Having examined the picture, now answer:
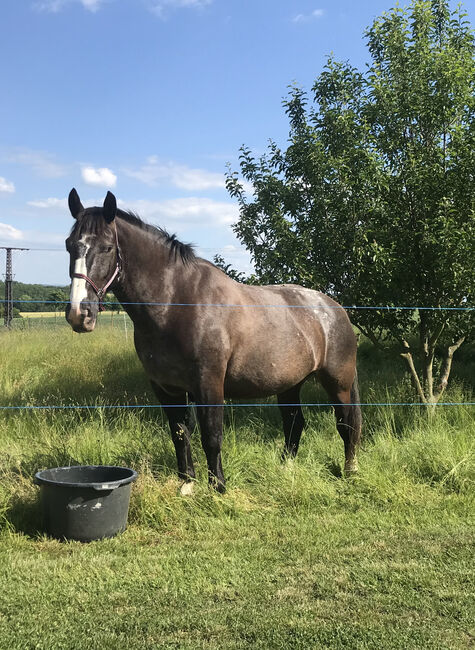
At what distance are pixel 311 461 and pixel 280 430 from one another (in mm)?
1853

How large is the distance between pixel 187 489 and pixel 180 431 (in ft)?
1.64

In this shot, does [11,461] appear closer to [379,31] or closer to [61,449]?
[61,449]

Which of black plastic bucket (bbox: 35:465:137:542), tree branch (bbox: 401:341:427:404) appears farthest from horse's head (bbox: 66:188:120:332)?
tree branch (bbox: 401:341:427:404)

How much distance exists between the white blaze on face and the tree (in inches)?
143

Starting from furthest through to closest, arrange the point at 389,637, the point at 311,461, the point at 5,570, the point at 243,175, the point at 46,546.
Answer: the point at 243,175
the point at 311,461
the point at 46,546
the point at 5,570
the point at 389,637


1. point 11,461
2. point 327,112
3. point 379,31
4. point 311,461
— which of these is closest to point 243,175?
point 327,112

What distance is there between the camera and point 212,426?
4598 mm

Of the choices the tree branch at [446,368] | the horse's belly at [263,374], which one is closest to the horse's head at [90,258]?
the horse's belly at [263,374]

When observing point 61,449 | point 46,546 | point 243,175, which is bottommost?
point 46,546

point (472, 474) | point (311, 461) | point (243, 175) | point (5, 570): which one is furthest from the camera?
point (243, 175)

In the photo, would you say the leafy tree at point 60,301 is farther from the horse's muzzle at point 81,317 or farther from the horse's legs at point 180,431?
the horse's legs at point 180,431

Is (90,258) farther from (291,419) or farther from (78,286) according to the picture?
(291,419)

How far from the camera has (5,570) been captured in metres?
3.61

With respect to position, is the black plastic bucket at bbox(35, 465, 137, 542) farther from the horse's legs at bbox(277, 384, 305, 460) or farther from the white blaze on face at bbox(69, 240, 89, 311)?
the horse's legs at bbox(277, 384, 305, 460)
